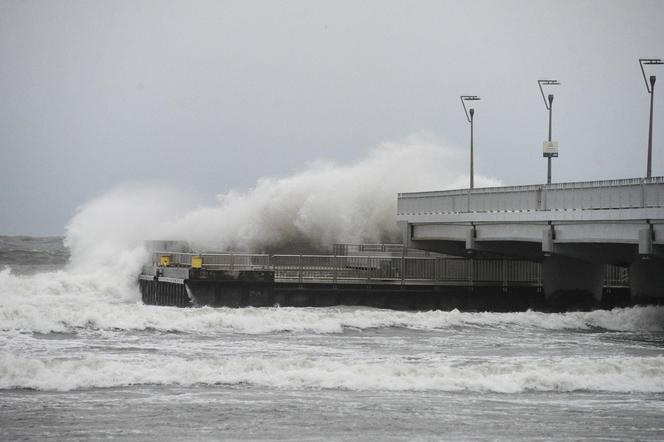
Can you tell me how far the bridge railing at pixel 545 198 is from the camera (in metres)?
38.8

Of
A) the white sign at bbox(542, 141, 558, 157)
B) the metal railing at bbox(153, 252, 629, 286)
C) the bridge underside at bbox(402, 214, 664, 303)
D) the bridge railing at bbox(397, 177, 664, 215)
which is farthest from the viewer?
the white sign at bbox(542, 141, 558, 157)

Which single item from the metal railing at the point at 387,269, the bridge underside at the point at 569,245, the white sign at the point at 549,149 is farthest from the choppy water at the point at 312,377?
the white sign at the point at 549,149

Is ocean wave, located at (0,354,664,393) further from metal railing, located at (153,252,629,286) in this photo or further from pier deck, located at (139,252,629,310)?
metal railing, located at (153,252,629,286)

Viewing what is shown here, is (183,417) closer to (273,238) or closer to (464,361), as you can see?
(464,361)

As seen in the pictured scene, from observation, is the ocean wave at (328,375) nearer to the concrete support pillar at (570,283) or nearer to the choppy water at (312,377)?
the choppy water at (312,377)

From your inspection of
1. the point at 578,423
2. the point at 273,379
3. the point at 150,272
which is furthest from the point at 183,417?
the point at 150,272

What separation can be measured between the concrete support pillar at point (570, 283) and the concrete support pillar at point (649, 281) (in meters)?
3.14

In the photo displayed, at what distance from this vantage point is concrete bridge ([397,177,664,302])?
39.0 metres

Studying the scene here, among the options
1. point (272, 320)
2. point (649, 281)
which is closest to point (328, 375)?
point (272, 320)

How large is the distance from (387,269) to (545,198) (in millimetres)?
7780

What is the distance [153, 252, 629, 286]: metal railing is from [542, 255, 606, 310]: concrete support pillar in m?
2.64

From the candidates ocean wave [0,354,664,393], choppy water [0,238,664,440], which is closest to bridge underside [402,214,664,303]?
choppy water [0,238,664,440]

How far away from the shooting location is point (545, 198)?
44969 mm

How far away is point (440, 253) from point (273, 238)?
1140 cm
